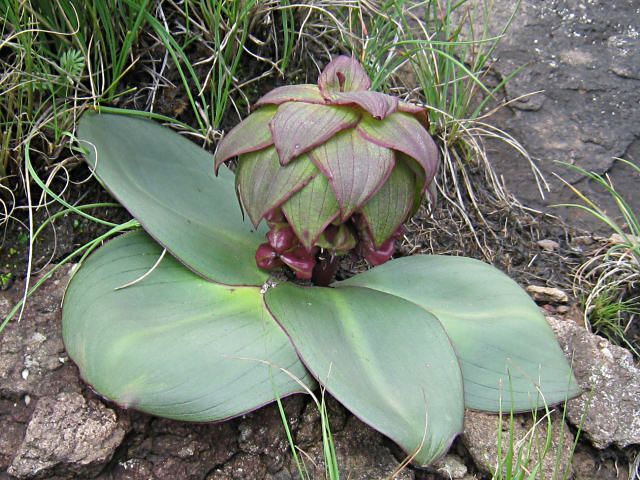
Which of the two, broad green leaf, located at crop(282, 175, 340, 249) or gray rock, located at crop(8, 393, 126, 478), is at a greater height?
broad green leaf, located at crop(282, 175, 340, 249)

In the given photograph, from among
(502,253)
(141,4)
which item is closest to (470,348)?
(502,253)

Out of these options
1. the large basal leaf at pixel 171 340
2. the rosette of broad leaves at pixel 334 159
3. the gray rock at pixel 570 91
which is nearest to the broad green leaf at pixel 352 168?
the rosette of broad leaves at pixel 334 159

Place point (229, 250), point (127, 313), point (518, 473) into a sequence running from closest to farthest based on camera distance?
point (518, 473)
point (127, 313)
point (229, 250)

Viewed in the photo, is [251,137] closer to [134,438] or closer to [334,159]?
[334,159]

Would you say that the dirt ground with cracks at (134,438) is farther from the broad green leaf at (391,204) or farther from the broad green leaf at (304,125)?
the broad green leaf at (304,125)

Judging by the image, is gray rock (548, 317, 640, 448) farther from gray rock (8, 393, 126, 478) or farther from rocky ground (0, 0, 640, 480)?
gray rock (8, 393, 126, 478)

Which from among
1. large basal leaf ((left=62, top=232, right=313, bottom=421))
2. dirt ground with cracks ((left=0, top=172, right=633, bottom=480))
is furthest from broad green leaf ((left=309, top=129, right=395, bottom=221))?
dirt ground with cracks ((left=0, top=172, right=633, bottom=480))

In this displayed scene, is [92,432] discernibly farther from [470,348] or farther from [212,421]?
[470,348]
